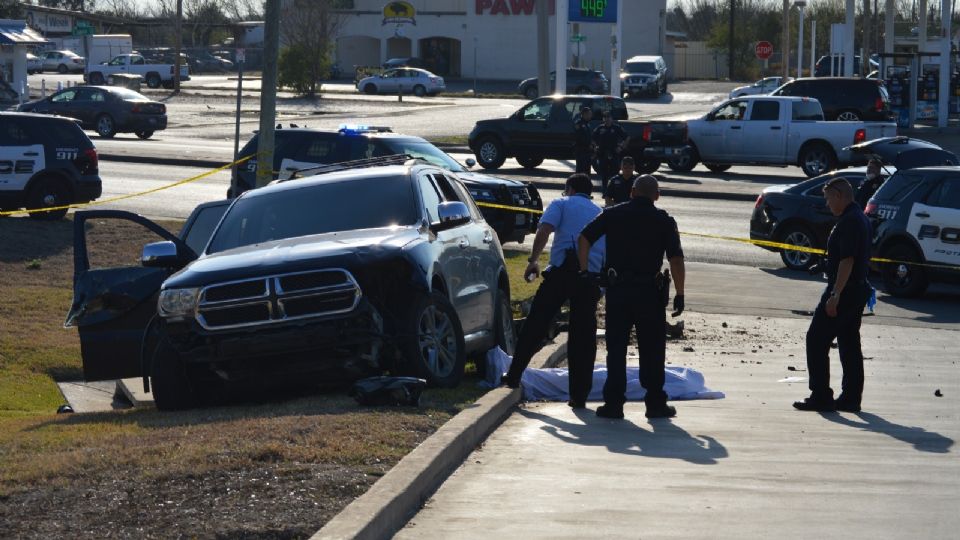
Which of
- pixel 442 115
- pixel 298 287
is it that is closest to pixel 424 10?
pixel 442 115

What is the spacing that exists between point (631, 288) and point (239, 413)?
277 centimetres

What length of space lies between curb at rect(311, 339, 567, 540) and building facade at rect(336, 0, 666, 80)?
253ft

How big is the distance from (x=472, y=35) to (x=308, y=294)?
82.0 meters

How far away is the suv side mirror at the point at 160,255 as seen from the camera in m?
10.4

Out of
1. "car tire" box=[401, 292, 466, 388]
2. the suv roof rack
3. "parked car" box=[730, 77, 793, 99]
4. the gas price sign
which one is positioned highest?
the gas price sign

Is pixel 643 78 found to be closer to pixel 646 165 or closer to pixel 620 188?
pixel 646 165

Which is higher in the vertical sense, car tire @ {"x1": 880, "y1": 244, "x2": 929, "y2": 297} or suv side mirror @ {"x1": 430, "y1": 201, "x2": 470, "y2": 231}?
suv side mirror @ {"x1": 430, "y1": 201, "x2": 470, "y2": 231}

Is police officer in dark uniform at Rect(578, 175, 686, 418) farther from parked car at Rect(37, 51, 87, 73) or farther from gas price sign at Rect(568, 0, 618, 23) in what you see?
parked car at Rect(37, 51, 87, 73)

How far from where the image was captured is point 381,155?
21359 mm

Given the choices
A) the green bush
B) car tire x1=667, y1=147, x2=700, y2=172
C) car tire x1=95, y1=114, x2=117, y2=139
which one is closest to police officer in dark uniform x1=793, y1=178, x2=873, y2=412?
car tire x1=667, y1=147, x2=700, y2=172

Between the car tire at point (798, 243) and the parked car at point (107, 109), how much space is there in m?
26.5

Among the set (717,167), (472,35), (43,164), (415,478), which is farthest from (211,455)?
(472,35)

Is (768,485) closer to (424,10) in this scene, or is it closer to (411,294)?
(411,294)

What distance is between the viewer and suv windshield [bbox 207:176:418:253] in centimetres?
1048
